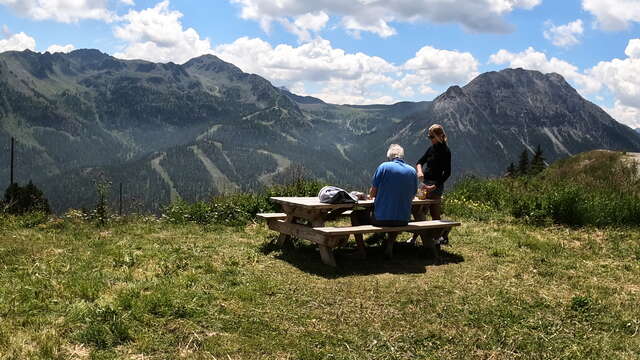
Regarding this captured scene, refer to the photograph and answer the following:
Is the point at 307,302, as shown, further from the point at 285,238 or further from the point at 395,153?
the point at 395,153

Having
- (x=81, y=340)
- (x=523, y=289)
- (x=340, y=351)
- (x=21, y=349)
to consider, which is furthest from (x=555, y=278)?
(x=21, y=349)

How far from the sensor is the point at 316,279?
9641 millimetres

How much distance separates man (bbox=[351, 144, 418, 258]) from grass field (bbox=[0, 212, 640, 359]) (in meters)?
→ 0.89

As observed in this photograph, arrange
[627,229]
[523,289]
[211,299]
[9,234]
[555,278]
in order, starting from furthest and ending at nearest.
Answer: [627,229] < [9,234] < [555,278] < [523,289] < [211,299]

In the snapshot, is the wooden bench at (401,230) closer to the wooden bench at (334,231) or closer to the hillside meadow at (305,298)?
the wooden bench at (334,231)

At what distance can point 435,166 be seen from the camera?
12992mm

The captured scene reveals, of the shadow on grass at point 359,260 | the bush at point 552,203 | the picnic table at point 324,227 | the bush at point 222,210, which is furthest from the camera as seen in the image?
the bush at point 222,210

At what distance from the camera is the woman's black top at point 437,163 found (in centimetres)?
1280

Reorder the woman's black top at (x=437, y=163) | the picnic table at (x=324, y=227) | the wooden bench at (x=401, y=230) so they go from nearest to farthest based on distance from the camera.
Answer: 1. the wooden bench at (x=401, y=230)
2. the picnic table at (x=324, y=227)
3. the woman's black top at (x=437, y=163)

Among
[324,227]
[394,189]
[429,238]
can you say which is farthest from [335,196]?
[429,238]

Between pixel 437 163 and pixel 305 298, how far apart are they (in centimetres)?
608

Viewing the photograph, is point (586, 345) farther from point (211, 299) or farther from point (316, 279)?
point (211, 299)

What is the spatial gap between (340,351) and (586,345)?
11.1ft

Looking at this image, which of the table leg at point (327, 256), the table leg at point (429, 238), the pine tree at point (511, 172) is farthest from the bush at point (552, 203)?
the table leg at point (327, 256)
